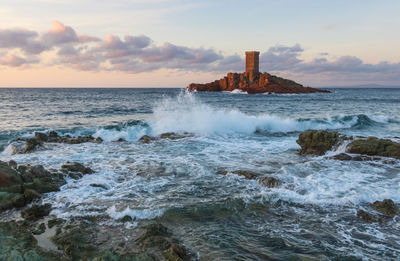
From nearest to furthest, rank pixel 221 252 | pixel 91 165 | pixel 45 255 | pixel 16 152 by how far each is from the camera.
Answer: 1. pixel 45 255
2. pixel 221 252
3. pixel 91 165
4. pixel 16 152

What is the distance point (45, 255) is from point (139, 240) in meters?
1.26

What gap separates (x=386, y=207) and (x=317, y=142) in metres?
5.50

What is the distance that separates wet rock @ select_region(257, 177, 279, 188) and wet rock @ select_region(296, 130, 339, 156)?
4.20m

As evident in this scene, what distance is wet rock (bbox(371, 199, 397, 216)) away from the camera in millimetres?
5373

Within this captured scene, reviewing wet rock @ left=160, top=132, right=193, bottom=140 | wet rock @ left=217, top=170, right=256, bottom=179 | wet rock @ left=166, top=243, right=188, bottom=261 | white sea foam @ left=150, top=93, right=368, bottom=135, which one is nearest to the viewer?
wet rock @ left=166, top=243, right=188, bottom=261

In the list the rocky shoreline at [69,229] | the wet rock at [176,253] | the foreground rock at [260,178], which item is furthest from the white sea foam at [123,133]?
the wet rock at [176,253]

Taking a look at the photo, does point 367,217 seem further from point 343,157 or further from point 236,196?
point 343,157

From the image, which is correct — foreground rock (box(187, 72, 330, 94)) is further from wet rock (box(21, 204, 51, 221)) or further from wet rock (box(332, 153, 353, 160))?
wet rock (box(21, 204, 51, 221))

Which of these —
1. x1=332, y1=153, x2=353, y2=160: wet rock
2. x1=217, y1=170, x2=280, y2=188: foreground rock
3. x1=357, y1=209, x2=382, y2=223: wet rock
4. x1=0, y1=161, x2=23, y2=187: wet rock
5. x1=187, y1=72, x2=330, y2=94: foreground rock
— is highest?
x1=187, y1=72, x2=330, y2=94: foreground rock

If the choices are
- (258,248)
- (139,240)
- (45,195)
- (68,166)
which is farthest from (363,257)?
(68,166)

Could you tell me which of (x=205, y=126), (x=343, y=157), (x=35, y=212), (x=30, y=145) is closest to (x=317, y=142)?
(x=343, y=157)

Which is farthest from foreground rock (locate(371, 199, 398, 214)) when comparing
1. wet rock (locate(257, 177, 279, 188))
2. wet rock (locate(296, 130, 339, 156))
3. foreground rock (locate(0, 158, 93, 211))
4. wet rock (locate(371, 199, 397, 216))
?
foreground rock (locate(0, 158, 93, 211))

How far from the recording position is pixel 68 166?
792 centimetres

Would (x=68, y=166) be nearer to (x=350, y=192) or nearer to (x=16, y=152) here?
(x=16, y=152)
